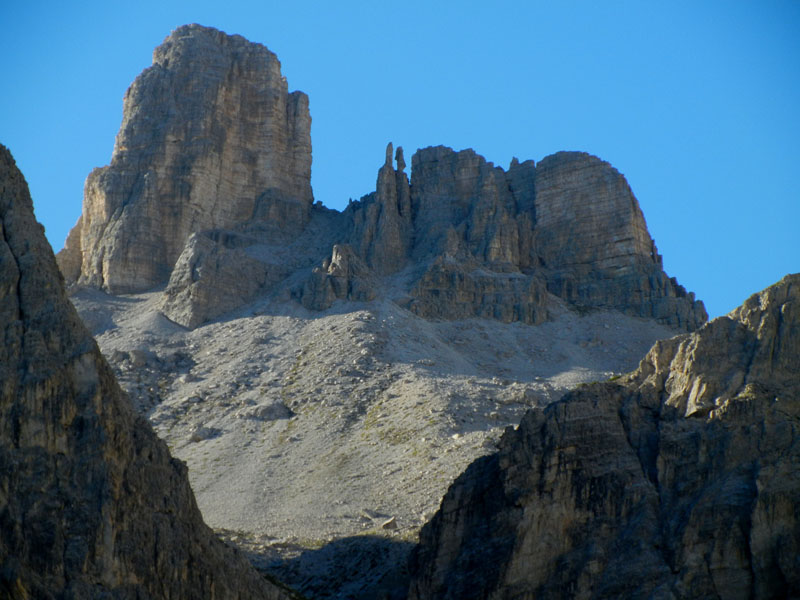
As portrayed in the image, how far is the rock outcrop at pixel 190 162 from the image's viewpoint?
526 ft

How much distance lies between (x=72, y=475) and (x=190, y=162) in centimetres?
10696

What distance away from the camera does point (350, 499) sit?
100688 mm

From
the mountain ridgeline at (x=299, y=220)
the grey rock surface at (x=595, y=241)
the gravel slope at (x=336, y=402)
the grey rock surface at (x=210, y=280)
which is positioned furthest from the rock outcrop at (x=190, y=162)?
the grey rock surface at (x=595, y=241)

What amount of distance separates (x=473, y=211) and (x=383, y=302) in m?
25.8

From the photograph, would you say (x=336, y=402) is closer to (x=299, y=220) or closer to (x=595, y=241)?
(x=299, y=220)

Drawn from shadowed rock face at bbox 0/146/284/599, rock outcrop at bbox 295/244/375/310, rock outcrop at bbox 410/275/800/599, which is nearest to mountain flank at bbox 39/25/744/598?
rock outcrop at bbox 295/244/375/310

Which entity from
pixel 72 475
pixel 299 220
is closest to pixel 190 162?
pixel 299 220

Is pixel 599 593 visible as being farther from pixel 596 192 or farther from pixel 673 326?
pixel 596 192

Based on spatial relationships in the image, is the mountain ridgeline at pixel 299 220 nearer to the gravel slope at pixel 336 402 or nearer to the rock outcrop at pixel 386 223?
the rock outcrop at pixel 386 223

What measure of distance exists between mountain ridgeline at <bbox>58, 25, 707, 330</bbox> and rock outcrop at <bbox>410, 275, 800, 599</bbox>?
246 feet

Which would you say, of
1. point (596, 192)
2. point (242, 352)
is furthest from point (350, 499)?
point (596, 192)

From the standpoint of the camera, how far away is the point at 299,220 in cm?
16825

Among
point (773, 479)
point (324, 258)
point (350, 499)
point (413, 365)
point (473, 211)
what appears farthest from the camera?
point (473, 211)

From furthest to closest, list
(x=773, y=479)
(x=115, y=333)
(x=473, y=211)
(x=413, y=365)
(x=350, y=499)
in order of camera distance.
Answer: (x=473, y=211)
(x=115, y=333)
(x=413, y=365)
(x=350, y=499)
(x=773, y=479)
